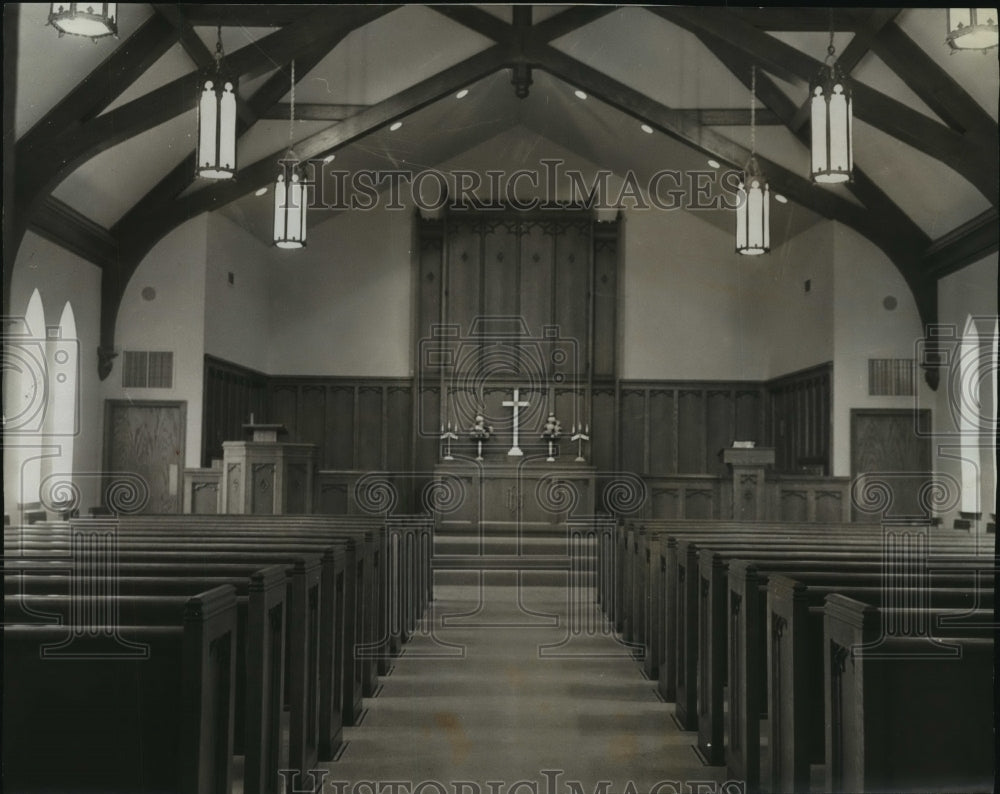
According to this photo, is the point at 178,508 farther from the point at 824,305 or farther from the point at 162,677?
the point at 162,677

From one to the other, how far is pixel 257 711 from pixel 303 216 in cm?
400

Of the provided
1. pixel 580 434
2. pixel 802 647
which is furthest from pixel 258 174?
pixel 580 434

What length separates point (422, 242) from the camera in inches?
548

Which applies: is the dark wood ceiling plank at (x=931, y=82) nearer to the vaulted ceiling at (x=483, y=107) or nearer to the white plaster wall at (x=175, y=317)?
the vaulted ceiling at (x=483, y=107)

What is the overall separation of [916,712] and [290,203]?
5.31 m

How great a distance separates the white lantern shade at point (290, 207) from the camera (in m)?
6.76

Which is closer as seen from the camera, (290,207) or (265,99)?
(265,99)

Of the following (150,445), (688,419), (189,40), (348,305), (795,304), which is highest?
(189,40)

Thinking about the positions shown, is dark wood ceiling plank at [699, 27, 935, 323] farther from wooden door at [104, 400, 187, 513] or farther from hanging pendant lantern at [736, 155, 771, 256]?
wooden door at [104, 400, 187, 513]

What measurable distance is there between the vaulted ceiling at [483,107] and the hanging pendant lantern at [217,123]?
0.41 ft

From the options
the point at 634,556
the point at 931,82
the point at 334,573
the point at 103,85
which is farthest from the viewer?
the point at 634,556

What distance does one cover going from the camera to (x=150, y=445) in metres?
7.33

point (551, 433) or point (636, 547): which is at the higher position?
point (551, 433)

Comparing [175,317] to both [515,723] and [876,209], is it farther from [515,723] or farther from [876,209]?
[876,209]
